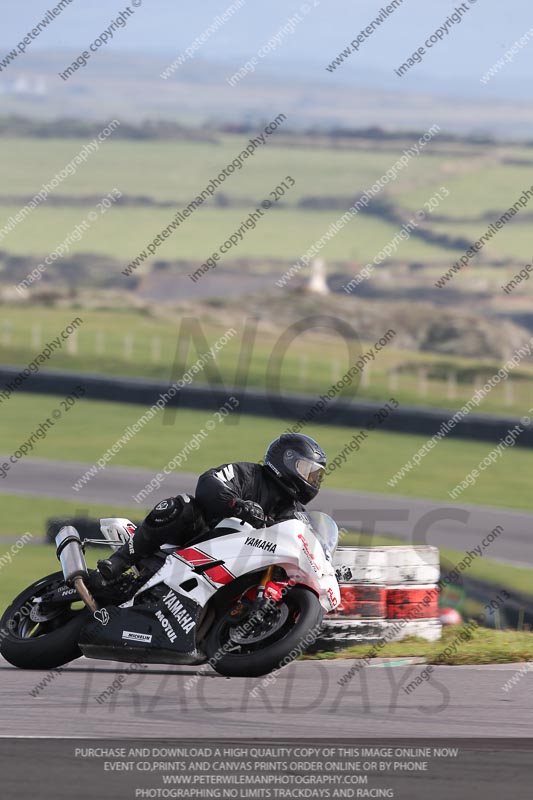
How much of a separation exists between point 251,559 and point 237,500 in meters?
0.35

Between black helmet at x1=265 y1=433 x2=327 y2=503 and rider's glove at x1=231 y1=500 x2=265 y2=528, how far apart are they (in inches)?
12.0

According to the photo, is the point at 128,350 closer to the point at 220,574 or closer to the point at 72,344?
the point at 72,344

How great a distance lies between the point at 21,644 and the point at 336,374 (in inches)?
1156

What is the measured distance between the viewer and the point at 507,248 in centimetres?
7938

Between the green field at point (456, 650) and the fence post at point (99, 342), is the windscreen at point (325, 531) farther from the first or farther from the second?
the fence post at point (99, 342)

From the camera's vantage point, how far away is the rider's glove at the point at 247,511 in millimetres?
7445

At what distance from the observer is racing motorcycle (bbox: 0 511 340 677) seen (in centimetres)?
713

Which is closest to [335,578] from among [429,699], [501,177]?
[429,699]

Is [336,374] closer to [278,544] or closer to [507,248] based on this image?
[278,544]

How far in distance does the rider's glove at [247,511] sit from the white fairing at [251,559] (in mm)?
57

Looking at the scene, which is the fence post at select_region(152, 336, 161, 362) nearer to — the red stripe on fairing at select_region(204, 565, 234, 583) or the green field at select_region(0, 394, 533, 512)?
the green field at select_region(0, 394, 533, 512)

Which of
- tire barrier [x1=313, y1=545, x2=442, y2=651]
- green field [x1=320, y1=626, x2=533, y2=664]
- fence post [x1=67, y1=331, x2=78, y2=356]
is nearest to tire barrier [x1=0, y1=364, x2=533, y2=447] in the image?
fence post [x1=67, y1=331, x2=78, y2=356]

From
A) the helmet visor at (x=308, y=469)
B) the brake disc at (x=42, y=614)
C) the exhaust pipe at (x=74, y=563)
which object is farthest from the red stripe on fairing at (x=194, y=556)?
the brake disc at (x=42, y=614)

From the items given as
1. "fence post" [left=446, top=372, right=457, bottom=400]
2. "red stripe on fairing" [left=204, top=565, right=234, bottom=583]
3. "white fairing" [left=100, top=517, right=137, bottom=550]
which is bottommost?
"red stripe on fairing" [left=204, top=565, right=234, bottom=583]
